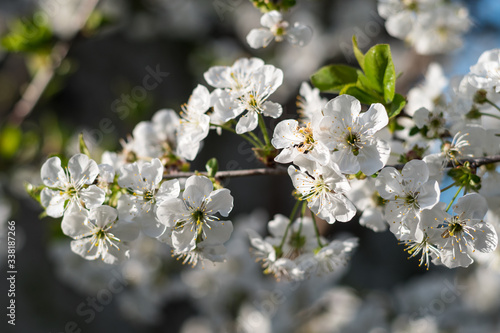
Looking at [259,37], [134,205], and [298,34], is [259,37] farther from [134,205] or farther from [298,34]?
[134,205]

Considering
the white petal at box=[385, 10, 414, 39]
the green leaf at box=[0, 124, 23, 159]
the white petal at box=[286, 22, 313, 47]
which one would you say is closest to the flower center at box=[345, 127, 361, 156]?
the white petal at box=[286, 22, 313, 47]

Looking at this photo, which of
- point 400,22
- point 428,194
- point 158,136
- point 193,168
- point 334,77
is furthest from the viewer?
point 193,168

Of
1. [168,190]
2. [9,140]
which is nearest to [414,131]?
[168,190]

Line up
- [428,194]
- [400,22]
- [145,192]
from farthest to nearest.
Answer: [400,22] < [145,192] < [428,194]

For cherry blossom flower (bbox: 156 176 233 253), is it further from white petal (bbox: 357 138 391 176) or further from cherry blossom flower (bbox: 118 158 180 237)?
white petal (bbox: 357 138 391 176)

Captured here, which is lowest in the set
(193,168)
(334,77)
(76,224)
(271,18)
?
(193,168)

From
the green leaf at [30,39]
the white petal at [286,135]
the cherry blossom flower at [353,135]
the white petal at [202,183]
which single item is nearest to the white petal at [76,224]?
the white petal at [202,183]

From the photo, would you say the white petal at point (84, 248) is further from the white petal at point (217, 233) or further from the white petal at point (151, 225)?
the white petal at point (217, 233)
